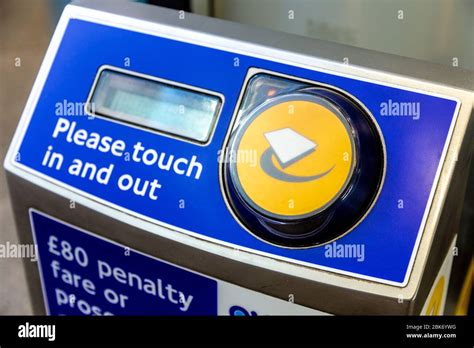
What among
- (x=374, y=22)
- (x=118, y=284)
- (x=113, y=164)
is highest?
(x=374, y=22)

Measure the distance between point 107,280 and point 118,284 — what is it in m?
0.01

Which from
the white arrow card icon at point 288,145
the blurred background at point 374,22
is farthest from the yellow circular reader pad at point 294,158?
the blurred background at point 374,22

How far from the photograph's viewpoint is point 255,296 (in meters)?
0.67

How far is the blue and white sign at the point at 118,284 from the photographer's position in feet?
2.25

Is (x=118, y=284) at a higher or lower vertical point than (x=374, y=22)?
lower

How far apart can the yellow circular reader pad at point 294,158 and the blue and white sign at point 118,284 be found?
0.28ft

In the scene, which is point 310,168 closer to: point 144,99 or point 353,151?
point 353,151

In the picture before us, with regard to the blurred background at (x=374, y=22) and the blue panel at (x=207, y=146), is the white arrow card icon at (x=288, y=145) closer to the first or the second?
the blue panel at (x=207, y=146)

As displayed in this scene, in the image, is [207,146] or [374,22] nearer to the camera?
[207,146]

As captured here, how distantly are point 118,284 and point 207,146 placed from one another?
0.17 m

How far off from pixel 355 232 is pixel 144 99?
0.24 m

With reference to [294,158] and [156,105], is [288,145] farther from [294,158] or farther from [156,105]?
[156,105]

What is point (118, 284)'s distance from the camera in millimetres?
755

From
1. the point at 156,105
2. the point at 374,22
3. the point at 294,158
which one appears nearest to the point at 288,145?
the point at 294,158
